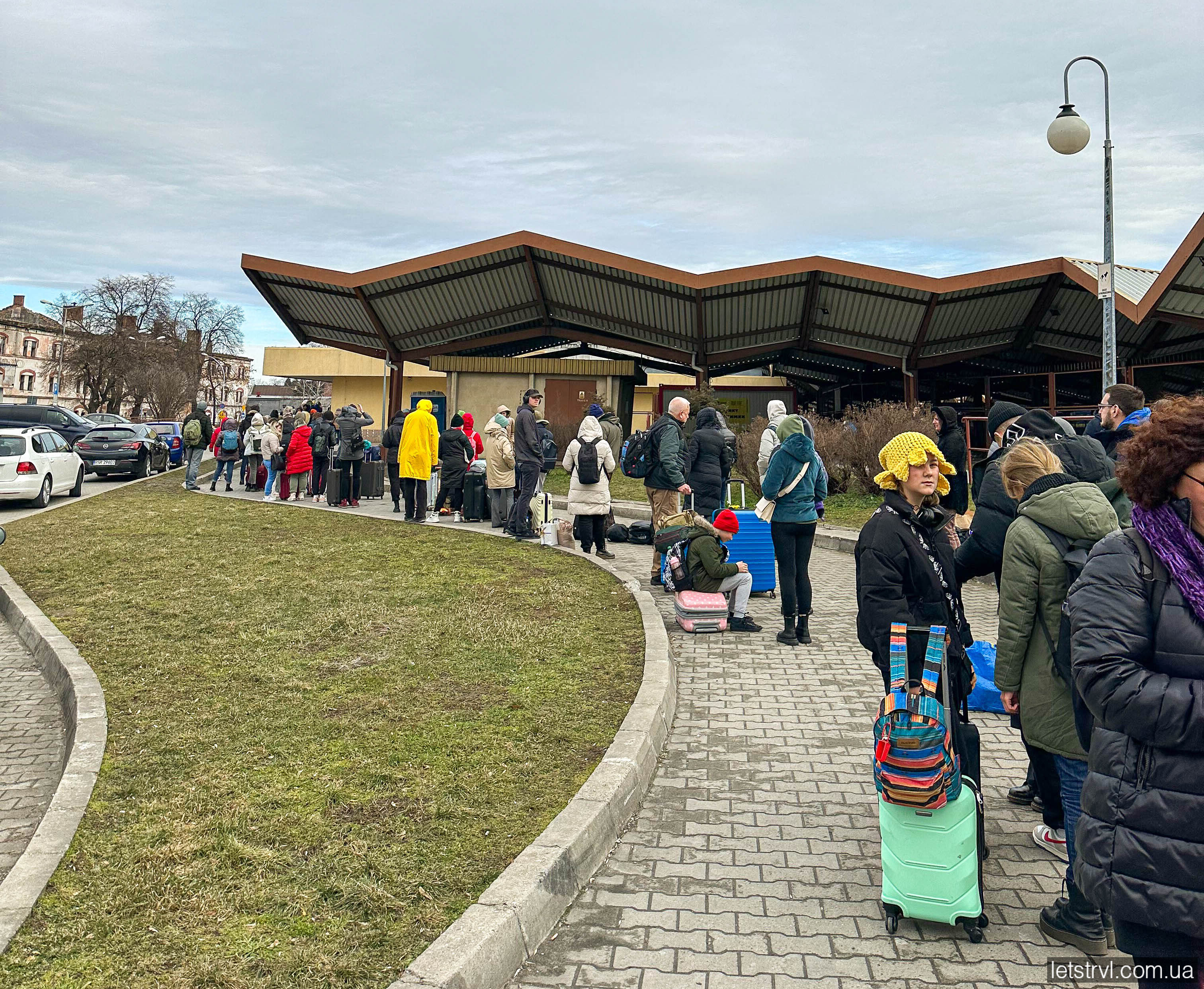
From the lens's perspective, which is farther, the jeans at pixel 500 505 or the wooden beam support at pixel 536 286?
the wooden beam support at pixel 536 286

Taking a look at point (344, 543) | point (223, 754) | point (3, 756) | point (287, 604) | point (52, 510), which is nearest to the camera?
point (223, 754)

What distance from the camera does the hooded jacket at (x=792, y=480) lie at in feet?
24.8

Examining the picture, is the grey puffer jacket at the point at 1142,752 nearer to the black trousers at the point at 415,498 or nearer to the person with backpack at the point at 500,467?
the person with backpack at the point at 500,467

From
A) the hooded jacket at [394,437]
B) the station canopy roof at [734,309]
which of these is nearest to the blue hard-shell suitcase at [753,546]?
the hooded jacket at [394,437]

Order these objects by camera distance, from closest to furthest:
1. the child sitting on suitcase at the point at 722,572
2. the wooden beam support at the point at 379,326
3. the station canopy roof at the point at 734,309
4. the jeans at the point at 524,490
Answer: the child sitting on suitcase at the point at 722,572 → the jeans at the point at 524,490 → the station canopy roof at the point at 734,309 → the wooden beam support at the point at 379,326

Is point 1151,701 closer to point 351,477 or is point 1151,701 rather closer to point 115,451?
point 351,477

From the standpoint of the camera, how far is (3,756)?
555 cm

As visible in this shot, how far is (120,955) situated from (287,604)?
5879 mm

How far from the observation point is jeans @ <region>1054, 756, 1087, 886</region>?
11.2 ft

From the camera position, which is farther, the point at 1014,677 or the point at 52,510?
the point at 52,510

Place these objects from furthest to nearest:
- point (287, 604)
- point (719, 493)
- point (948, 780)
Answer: point (719, 493) → point (287, 604) → point (948, 780)

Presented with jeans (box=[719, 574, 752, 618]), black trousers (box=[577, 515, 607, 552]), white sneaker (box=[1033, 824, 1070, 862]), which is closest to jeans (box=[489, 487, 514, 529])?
black trousers (box=[577, 515, 607, 552])

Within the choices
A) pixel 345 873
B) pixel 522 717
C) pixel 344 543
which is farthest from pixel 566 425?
pixel 345 873

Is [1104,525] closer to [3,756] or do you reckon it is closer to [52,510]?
[3,756]
